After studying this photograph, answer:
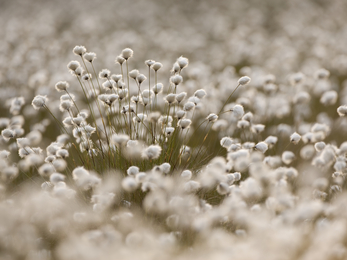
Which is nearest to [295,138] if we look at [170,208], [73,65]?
[170,208]

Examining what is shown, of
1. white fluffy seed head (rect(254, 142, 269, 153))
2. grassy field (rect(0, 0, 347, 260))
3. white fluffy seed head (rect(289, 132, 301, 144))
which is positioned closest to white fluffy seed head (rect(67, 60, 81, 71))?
grassy field (rect(0, 0, 347, 260))

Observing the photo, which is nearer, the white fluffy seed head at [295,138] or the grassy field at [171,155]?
the grassy field at [171,155]

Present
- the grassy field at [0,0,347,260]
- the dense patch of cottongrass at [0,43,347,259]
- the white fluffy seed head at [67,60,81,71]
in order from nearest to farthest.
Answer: the dense patch of cottongrass at [0,43,347,259], the grassy field at [0,0,347,260], the white fluffy seed head at [67,60,81,71]

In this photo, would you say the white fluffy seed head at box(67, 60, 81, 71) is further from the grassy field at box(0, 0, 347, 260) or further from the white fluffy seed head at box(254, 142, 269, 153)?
the white fluffy seed head at box(254, 142, 269, 153)

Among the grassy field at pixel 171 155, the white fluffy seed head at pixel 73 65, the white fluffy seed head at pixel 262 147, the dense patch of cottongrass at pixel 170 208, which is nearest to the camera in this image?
the dense patch of cottongrass at pixel 170 208

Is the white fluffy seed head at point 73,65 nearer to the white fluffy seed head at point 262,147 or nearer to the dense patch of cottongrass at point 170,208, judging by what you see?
the dense patch of cottongrass at point 170,208

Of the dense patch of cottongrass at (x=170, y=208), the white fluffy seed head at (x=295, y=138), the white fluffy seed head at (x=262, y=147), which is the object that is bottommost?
the dense patch of cottongrass at (x=170, y=208)

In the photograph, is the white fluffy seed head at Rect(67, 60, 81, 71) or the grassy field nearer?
the grassy field

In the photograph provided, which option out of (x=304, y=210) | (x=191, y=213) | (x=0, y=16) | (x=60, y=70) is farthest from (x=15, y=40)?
(x=304, y=210)

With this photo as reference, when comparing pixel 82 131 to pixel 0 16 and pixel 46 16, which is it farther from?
pixel 0 16

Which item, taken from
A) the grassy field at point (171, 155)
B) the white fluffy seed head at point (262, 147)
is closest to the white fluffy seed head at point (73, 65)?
the grassy field at point (171, 155)

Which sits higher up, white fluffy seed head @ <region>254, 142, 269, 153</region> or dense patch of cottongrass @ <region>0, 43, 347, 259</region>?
white fluffy seed head @ <region>254, 142, 269, 153</region>
